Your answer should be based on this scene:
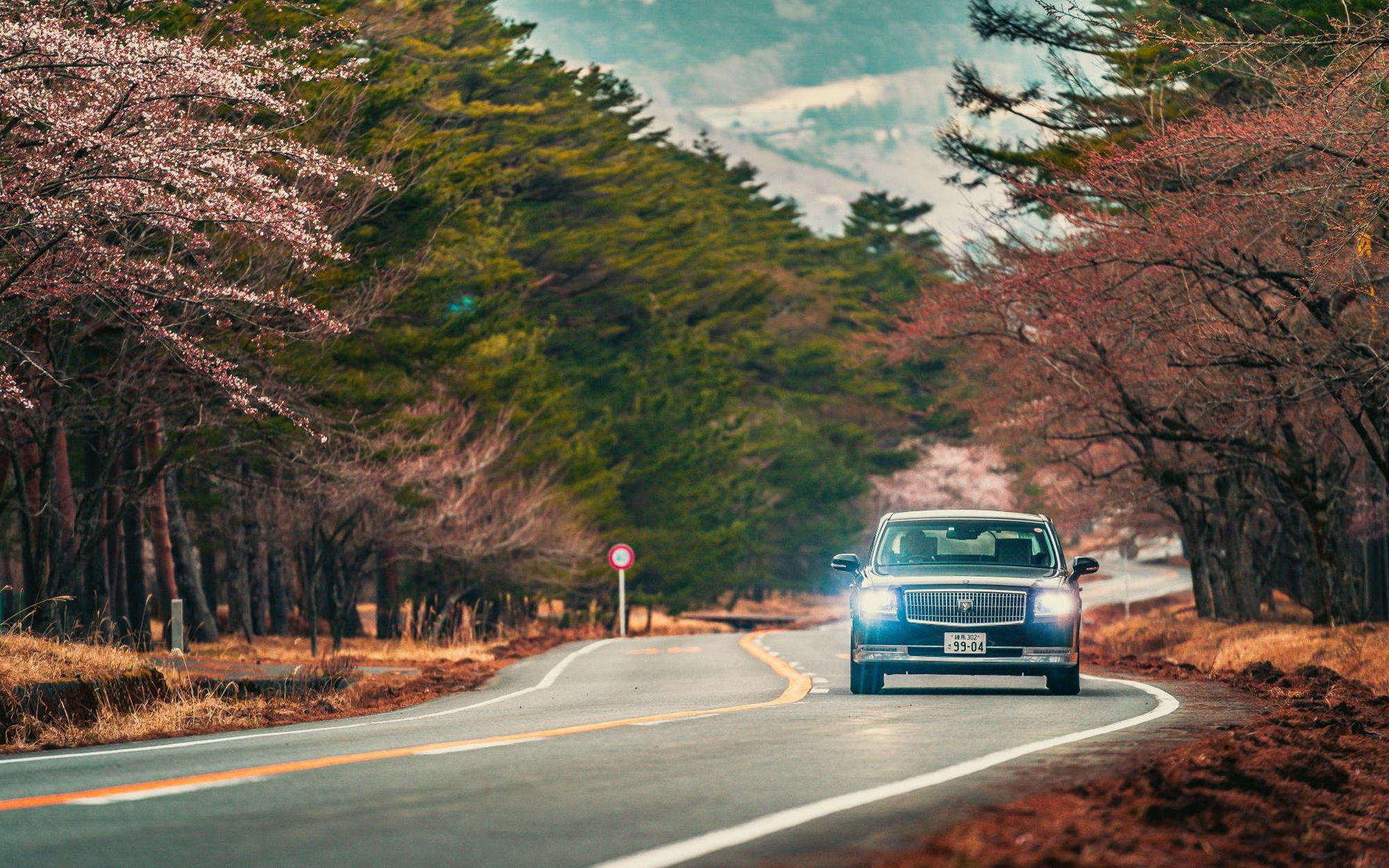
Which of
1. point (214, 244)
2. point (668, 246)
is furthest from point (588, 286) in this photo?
point (214, 244)

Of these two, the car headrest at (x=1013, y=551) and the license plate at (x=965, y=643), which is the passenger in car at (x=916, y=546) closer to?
the car headrest at (x=1013, y=551)

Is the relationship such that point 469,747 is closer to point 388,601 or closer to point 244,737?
point 244,737

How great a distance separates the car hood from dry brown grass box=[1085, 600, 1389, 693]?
4.90m

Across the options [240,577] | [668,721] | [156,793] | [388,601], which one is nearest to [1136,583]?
[388,601]

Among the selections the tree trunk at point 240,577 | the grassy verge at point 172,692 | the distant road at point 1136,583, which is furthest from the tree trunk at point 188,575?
the distant road at point 1136,583

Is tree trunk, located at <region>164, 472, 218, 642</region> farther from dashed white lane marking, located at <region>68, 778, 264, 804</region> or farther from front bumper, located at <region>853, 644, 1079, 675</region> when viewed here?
dashed white lane marking, located at <region>68, 778, 264, 804</region>

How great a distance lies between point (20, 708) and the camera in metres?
14.8

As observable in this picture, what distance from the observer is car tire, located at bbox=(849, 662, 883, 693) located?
17.6 meters

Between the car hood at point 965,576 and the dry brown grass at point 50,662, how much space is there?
7223 millimetres

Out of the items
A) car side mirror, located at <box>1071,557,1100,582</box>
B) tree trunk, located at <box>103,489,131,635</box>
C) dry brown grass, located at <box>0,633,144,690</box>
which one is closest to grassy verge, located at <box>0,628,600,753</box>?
dry brown grass, located at <box>0,633,144,690</box>

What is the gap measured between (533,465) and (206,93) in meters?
31.0

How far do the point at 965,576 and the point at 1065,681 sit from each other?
1496mm

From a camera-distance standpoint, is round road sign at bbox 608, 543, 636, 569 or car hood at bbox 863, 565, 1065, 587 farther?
round road sign at bbox 608, 543, 636, 569

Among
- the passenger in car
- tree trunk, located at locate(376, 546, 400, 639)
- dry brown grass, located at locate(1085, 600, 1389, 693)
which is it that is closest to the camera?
the passenger in car
